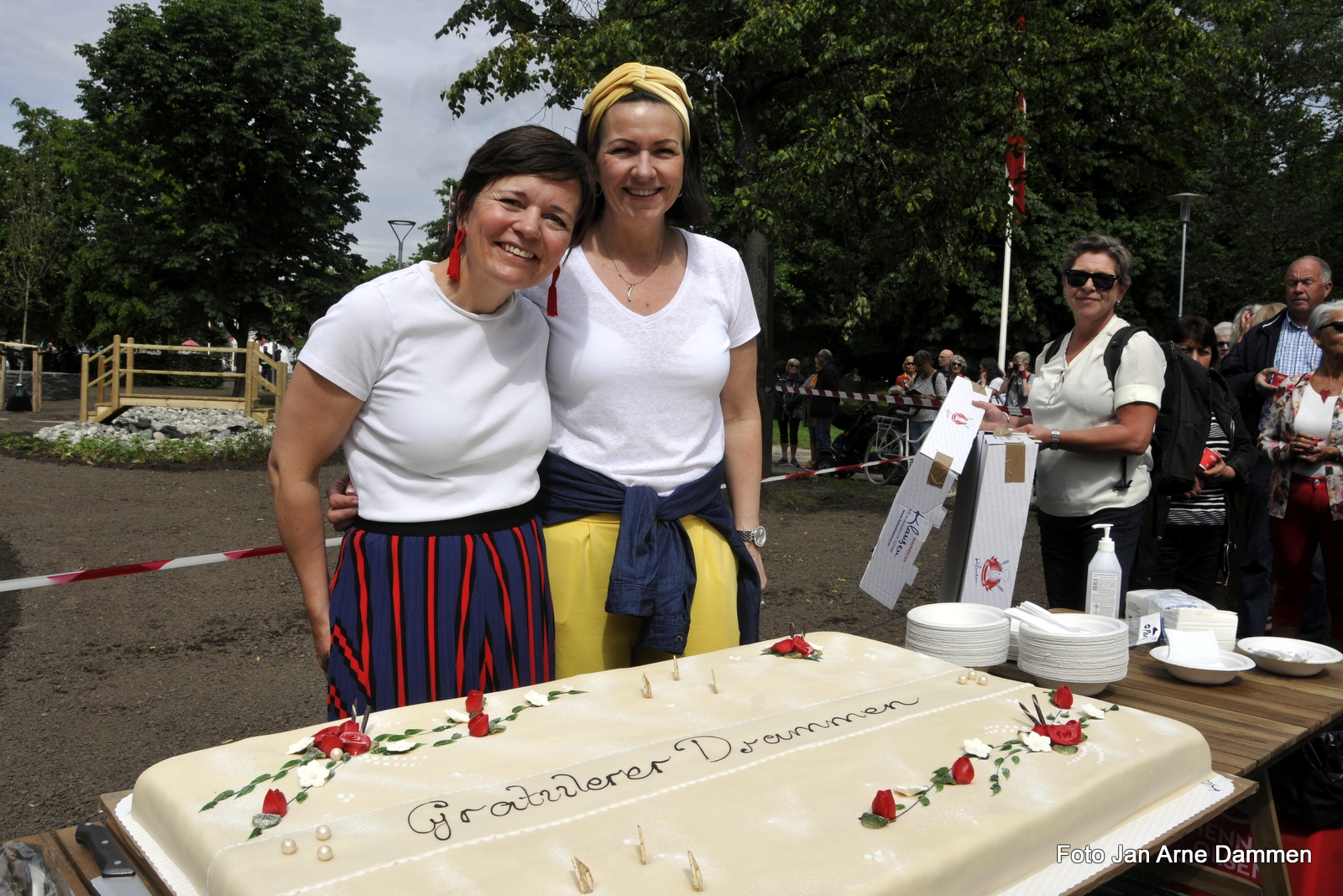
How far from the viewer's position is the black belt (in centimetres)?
195

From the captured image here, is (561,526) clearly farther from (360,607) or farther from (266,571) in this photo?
(266,571)

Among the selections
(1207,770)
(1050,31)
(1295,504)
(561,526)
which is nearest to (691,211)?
(561,526)

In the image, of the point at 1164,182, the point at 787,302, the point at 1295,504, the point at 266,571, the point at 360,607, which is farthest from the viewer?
the point at 787,302

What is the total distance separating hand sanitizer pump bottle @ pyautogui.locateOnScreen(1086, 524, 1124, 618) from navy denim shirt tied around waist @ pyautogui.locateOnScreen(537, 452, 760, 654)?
50.4 inches

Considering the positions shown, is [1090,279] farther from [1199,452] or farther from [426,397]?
[426,397]

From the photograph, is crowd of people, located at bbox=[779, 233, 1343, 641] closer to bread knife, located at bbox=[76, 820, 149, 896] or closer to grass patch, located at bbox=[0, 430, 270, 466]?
bread knife, located at bbox=[76, 820, 149, 896]

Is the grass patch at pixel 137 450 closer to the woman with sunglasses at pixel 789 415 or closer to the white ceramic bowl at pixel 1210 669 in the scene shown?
the woman with sunglasses at pixel 789 415

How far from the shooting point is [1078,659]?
230 centimetres

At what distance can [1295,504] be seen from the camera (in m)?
4.90

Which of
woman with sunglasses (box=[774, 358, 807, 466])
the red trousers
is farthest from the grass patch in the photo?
the red trousers

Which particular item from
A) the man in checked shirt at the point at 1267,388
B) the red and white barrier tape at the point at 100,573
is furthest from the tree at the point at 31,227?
the man in checked shirt at the point at 1267,388

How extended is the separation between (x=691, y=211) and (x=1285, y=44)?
106 feet

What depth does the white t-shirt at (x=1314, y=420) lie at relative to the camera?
4734mm

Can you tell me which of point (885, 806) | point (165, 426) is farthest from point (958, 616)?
point (165, 426)
